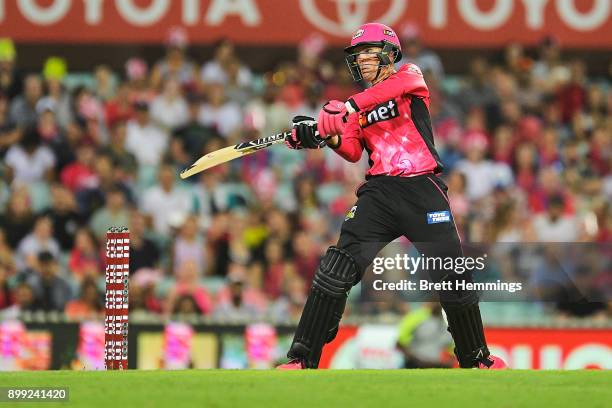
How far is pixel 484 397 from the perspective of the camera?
22.1ft

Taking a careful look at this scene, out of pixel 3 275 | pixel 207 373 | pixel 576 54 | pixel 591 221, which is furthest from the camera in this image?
pixel 576 54

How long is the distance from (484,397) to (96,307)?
23.6 feet

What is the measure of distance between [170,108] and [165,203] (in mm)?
1691

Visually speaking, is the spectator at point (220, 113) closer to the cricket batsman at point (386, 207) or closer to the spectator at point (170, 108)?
the spectator at point (170, 108)

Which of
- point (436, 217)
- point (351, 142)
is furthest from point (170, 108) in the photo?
point (436, 217)

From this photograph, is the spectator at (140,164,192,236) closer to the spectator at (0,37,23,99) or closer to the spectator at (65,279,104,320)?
the spectator at (65,279,104,320)

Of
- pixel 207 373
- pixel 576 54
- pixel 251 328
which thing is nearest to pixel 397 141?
pixel 207 373

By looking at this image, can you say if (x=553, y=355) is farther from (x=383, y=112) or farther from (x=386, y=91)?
(x=386, y=91)

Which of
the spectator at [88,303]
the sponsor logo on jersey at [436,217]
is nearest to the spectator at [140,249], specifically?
the spectator at [88,303]

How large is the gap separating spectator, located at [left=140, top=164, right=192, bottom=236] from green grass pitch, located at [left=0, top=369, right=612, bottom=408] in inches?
276

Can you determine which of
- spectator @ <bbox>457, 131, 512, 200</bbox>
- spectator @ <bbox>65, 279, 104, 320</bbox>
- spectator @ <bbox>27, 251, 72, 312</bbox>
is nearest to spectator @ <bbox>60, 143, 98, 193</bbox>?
spectator @ <bbox>27, 251, 72, 312</bbox>

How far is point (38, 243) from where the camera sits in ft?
47.7

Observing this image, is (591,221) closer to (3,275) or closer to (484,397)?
(3,275)

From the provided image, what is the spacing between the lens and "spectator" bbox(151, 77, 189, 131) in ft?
53.7
